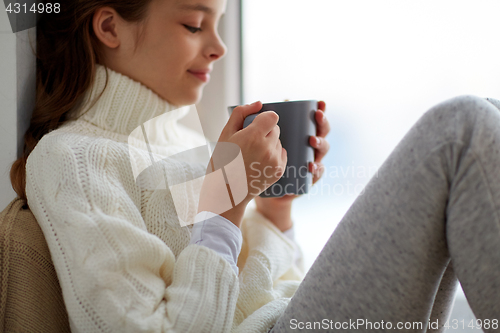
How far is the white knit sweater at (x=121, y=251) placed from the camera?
49cm

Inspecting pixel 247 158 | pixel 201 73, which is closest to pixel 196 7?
pixel 201 73

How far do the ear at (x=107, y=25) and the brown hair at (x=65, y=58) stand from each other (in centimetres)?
1

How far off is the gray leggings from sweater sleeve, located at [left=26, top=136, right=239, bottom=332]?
0.13m

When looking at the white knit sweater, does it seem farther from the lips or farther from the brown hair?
the lips

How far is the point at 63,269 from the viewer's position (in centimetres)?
51

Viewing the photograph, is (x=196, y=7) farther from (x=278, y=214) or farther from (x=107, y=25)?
(x=278, y=214)

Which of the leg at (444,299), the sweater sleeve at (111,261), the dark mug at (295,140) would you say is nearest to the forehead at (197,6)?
the dark mug at (295,140)

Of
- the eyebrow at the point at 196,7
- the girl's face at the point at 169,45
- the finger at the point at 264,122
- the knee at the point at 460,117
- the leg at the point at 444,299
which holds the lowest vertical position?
the leg at the point at 444,299

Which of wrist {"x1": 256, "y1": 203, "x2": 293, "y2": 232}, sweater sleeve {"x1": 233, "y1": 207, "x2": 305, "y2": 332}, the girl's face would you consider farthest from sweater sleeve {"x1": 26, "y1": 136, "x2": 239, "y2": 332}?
wrist {"x1": 256, "y1": 203, "x2": 293, "y2": 232}

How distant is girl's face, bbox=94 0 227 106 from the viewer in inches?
29.1

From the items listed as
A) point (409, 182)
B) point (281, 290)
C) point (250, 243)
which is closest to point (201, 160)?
point (250, 243)

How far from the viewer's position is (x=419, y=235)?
451 millimetres

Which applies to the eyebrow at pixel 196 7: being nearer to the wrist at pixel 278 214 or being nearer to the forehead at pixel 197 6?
the forehead at pixel 197 6

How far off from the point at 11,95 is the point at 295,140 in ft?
1.73
